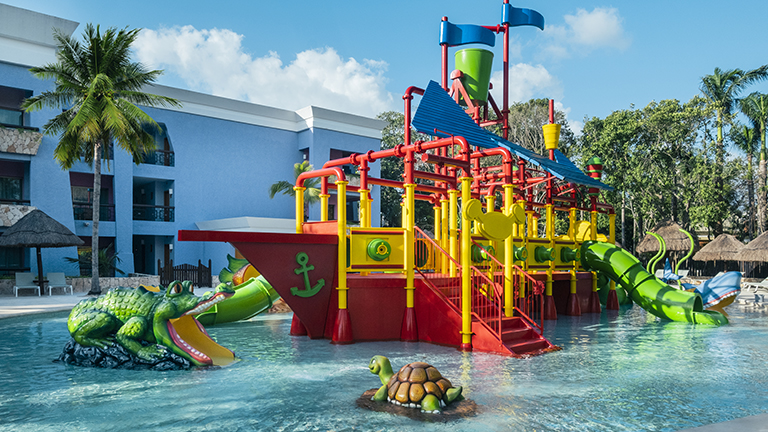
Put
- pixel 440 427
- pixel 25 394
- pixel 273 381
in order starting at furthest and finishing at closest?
pixel 273 381, pixel 25 394, pixel 440 427

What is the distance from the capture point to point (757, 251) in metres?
25.8

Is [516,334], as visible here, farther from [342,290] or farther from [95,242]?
[95,242]

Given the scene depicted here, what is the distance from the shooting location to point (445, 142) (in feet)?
35.1

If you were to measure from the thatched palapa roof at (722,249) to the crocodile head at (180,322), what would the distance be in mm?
25917

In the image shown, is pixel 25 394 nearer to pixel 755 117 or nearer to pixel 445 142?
pixel 445 142

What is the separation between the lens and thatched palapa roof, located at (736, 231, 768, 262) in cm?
2545

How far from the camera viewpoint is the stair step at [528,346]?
32.0ft

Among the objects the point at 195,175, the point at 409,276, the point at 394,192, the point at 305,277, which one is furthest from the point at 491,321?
the point at 394,192

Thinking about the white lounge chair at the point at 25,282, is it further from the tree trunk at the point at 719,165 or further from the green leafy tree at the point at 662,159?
the tree trunk at the point at 719,165

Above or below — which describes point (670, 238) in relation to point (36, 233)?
below

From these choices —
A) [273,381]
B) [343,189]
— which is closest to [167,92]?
[343,189]

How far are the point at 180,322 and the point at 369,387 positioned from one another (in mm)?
3611

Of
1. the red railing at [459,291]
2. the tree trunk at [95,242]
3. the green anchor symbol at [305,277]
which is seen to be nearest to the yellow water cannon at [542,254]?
the red railing at [459,291]

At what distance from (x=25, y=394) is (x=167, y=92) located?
23.2m
